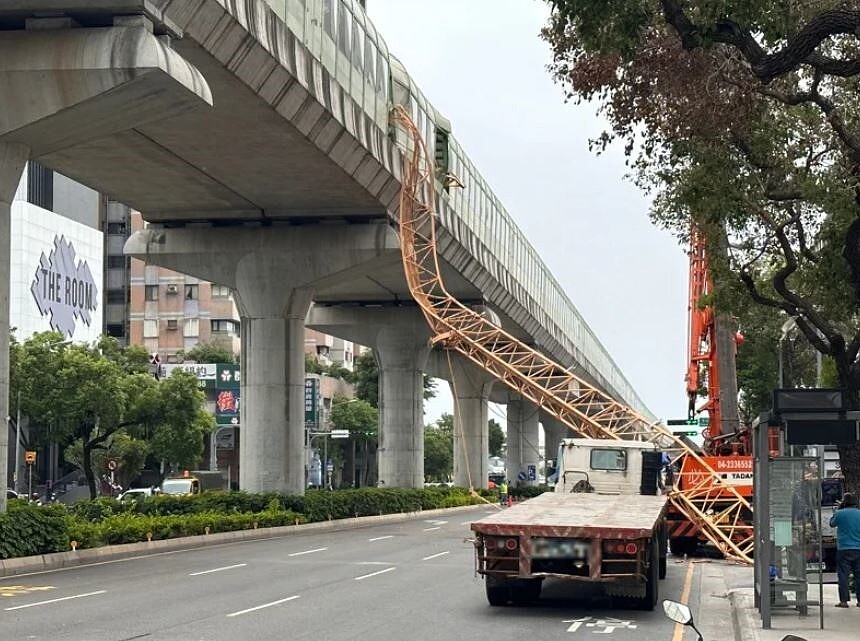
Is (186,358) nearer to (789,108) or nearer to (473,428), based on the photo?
(473,428)

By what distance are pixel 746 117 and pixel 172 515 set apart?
→ 21114 mm

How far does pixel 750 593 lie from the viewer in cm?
2145

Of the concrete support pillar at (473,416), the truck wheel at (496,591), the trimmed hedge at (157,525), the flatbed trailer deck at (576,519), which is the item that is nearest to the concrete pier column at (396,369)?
the concrete support pillar at (473,416)

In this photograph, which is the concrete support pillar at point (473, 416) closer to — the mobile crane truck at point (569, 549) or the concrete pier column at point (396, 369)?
the concrete pier column at point (396, 369)

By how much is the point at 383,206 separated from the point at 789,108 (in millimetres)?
20171

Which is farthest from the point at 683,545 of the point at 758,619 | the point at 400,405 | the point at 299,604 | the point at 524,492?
the point at 524,492

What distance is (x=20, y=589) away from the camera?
22.1 metres

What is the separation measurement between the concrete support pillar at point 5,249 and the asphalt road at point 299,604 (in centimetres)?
257

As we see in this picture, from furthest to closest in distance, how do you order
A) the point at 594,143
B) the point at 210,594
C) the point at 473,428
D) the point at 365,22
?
1. the point at 473,428
2. the point at 365,22
3. the point at 594,143
4. the point at 210,594

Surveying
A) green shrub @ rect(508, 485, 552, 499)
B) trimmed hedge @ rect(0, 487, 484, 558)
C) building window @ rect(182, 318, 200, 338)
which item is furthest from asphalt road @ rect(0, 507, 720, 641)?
building window @ rect(182, 318, 200, 338)

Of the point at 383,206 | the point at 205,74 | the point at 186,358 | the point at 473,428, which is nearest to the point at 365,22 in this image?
the point at 383,206

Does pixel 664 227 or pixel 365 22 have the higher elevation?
pixel 365 22

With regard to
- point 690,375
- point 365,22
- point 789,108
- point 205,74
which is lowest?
point 690,375

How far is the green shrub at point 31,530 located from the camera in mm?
25328
